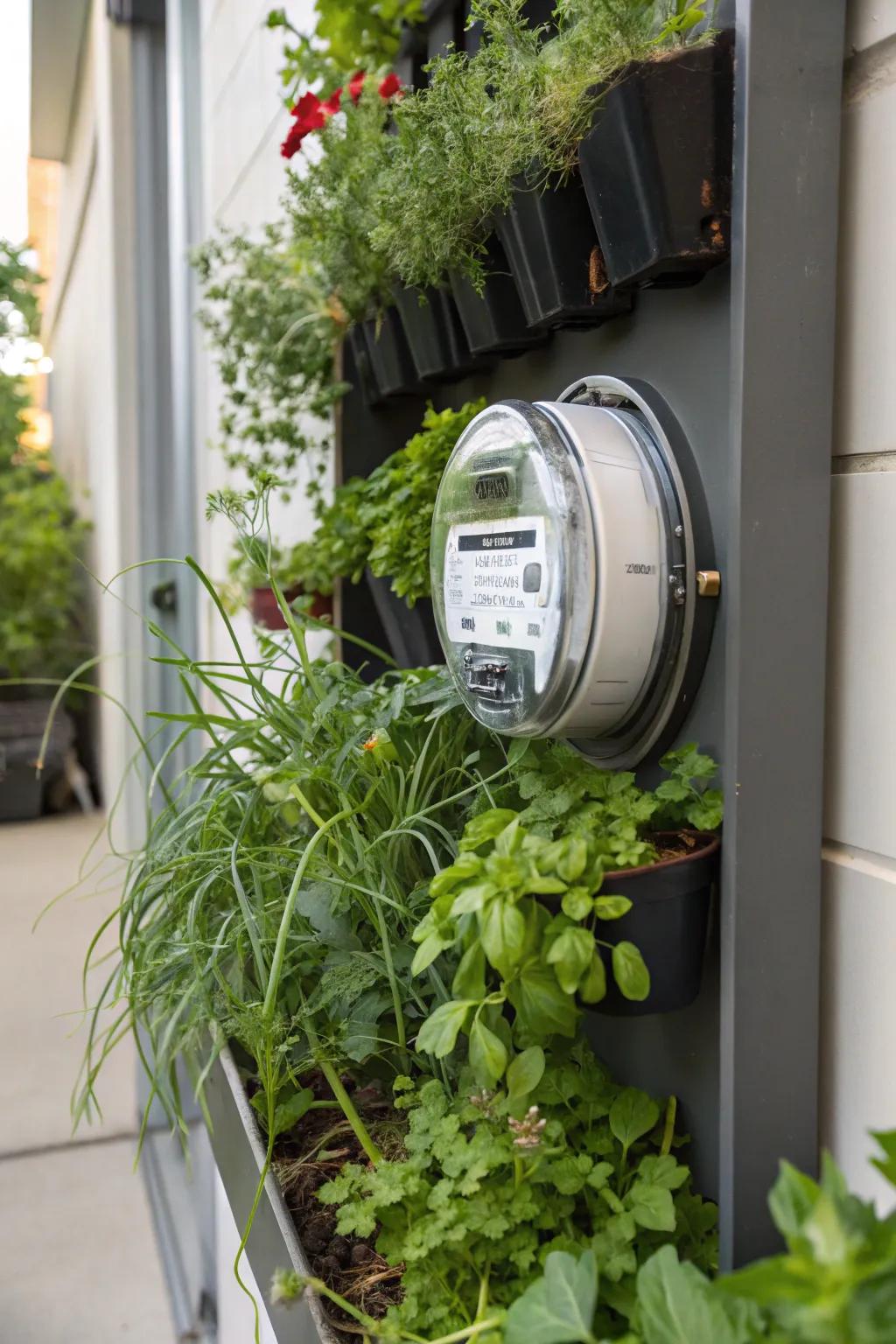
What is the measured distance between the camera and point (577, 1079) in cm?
67

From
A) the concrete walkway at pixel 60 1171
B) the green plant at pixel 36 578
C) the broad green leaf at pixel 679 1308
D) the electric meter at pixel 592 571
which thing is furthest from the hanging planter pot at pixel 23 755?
the broad green leaf at pixel 679 1308

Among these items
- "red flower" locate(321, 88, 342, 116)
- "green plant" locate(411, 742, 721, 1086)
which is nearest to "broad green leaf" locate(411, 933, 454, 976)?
"green plant" locate(411, 742, 721, 1086)

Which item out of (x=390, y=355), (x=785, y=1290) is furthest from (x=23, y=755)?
(x=785, y=1290)

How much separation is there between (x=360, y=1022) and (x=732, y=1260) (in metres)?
0.28

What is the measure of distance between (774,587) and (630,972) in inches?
8.6

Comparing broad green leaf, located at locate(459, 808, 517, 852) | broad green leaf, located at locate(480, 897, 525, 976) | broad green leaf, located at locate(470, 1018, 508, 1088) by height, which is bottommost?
broad green leaf, located at locate(470, 1018, 508, 1088)

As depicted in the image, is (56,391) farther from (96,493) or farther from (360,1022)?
(360,1022)

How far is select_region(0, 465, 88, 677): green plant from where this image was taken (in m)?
4.22

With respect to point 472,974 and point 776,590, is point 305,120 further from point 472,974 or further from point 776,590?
point 472,974

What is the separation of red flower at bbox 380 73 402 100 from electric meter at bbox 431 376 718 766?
1.65 ft

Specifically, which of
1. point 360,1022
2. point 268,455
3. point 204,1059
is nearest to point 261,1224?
point 360,1022

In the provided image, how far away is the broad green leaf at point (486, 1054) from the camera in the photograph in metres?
0.55

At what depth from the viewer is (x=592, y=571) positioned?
0.61m

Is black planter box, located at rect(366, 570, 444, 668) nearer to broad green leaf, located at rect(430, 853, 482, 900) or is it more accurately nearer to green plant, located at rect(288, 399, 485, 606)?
green plant, located at rect(288, 399, 485, 606)
